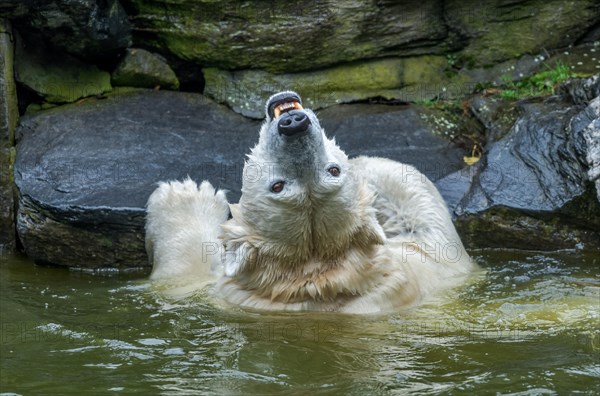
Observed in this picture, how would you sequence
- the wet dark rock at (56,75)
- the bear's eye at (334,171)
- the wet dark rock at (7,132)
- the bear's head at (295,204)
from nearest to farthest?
the bear's head at (295,204) → the bear's eye at (334,171) → the wet dark rock at (7,132) → the wet dark rock at (56,75)

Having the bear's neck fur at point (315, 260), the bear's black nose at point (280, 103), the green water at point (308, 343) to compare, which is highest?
the bear's black nose at point (280, 103)

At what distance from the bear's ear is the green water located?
32cm

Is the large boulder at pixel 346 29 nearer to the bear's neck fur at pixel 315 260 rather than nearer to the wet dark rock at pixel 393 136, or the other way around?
the wet dark rock at pixel 393 136

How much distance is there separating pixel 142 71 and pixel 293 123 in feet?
12.0

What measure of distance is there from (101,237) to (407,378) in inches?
127

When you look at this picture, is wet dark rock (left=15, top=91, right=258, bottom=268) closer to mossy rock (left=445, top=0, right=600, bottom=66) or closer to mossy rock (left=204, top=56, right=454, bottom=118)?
mossy rock (left=204, top=56, right=454, bottom=118)

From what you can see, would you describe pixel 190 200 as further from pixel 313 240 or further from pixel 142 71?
pixel 313 240

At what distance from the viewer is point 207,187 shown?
277 inches

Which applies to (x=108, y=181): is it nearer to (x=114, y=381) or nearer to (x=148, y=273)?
(x=148, y=273)

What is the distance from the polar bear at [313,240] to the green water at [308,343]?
144 millimetres

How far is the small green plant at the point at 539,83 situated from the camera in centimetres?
791

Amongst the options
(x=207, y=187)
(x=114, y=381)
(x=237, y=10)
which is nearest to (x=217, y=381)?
(x=114, y=381)

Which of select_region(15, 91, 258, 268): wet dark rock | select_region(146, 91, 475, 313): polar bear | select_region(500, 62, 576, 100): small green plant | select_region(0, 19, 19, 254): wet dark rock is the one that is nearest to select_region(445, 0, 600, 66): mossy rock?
select_region(500, 62, 576, 100): small green plant

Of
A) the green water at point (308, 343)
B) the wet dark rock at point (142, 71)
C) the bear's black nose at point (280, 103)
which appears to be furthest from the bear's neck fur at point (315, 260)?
the wet dark rock at point (142, 71)
